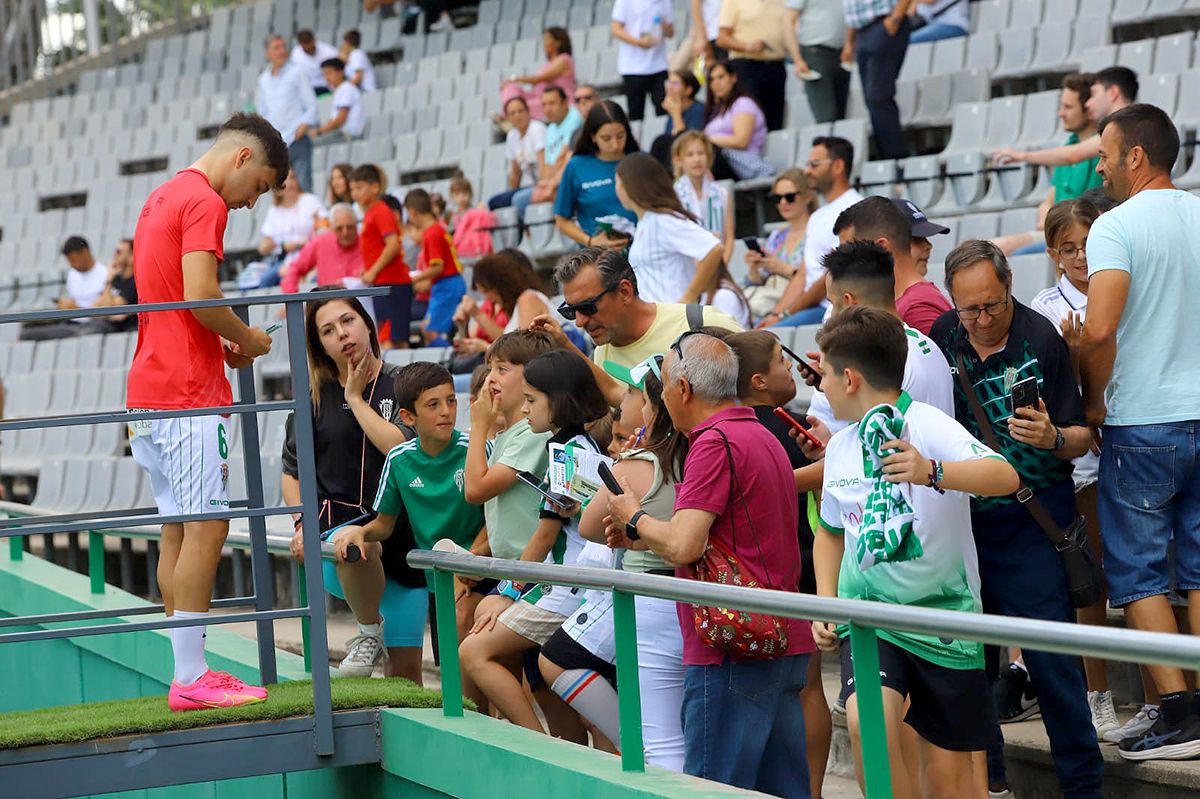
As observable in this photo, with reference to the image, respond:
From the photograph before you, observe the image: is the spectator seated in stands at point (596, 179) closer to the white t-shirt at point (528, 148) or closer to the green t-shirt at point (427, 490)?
the green t-shirt at point (427, 490)

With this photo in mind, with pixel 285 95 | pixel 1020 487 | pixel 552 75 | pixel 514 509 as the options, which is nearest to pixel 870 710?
pixel 1020 487

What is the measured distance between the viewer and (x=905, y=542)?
354 centimetres

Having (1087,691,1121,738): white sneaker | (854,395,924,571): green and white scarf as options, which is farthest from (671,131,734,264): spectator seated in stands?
(854,395,924,571): green and white scarf

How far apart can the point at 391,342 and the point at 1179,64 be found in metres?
5.11

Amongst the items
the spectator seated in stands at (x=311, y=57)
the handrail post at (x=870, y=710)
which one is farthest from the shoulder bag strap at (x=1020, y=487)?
the spectator seated in stands at (x=311, y=57)

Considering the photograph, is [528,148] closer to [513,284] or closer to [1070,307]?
[513,284]

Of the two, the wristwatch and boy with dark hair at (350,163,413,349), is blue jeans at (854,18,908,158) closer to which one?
boy with dark hair at (350,163,413,349)

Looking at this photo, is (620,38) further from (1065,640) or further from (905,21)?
(1065,640)

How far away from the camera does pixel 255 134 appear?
4375 millimetres

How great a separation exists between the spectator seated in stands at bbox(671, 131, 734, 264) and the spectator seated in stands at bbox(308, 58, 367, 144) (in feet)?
25.9

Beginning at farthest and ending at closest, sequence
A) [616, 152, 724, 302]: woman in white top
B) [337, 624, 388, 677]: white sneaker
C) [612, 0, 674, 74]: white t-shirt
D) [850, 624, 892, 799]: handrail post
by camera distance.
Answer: [612, 0, 674, 74]: white t-shirt → [616, 152, 724, 302]: woman in white top → [337, 624, 388, 677]: white sneaker → [850, 624, 892, 799]: handrail post

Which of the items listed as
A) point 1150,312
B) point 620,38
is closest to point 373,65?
point 620,38

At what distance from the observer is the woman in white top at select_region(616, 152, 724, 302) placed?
6469mm

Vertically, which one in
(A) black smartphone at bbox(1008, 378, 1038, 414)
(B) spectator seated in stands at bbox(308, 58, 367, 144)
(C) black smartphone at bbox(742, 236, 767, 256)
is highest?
(B) spectator seated in stands at bbox(308, 58, 367, 144)
